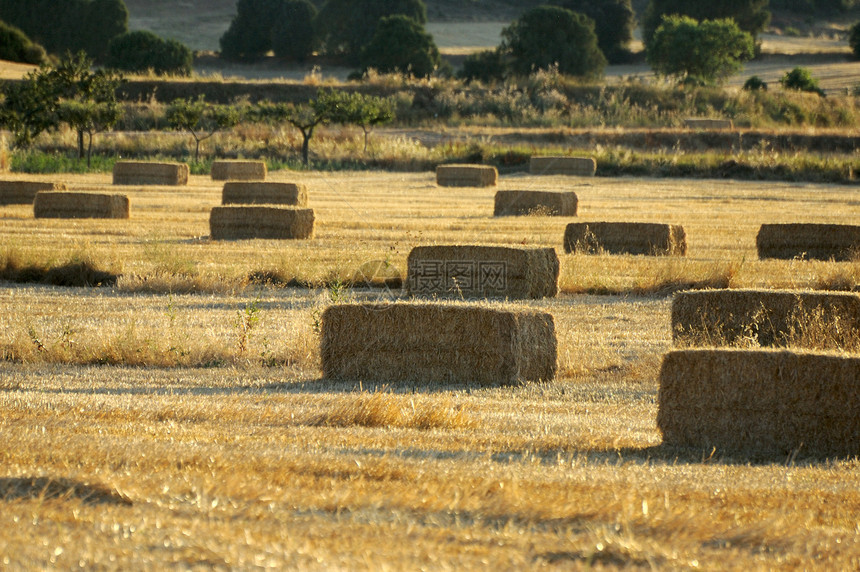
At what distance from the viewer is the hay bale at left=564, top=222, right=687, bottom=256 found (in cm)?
1956

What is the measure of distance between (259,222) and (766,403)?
15597 mm

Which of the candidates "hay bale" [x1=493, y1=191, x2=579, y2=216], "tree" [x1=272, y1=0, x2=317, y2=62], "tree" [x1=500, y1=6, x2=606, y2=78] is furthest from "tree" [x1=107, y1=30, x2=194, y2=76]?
"hay bale" [x1=493, y1=191, x2=579, y2=216]

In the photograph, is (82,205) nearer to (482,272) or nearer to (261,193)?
(261,193)

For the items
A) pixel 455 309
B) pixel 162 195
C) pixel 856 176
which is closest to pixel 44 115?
pixel 162 195

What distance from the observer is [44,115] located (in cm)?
4106

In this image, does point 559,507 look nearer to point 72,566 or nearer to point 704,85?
point 72,566

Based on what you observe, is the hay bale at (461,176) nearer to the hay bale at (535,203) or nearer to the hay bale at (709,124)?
the hay bale at (535,203)

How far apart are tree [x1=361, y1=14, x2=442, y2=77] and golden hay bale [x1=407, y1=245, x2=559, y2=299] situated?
231 feet

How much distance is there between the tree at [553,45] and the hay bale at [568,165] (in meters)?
42.3

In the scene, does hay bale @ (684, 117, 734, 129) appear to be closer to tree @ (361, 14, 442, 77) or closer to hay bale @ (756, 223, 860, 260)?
tree @ (361, 14, 442, 77)

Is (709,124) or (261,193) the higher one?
(709,124)

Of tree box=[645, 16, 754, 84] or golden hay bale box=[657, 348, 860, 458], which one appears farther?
tree box=[645, 16, 754, 84]

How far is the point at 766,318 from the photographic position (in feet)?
34.5

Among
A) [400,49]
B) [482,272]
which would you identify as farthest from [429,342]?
[400,49]
